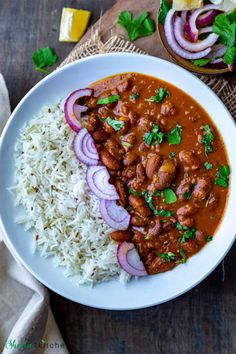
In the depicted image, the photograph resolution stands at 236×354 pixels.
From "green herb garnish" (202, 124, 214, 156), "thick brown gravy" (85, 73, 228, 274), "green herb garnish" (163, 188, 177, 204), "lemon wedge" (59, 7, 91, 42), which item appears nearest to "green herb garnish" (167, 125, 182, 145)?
"thick brown gravy" (85, 73, 228, 274)

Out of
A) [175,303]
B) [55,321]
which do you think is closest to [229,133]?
[175,303]

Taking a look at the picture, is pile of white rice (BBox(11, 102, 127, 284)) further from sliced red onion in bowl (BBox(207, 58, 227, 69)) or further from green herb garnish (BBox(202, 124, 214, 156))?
sliced red onion in bowl (BBox(207, 58, 227, 69))

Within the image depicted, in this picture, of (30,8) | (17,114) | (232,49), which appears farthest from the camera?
(30,8)

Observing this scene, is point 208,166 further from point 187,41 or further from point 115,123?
point 187,41

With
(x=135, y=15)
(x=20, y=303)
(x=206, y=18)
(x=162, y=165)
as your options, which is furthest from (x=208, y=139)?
(x=20, y=303)

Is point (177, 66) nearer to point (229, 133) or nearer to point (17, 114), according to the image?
point (229, 133)
